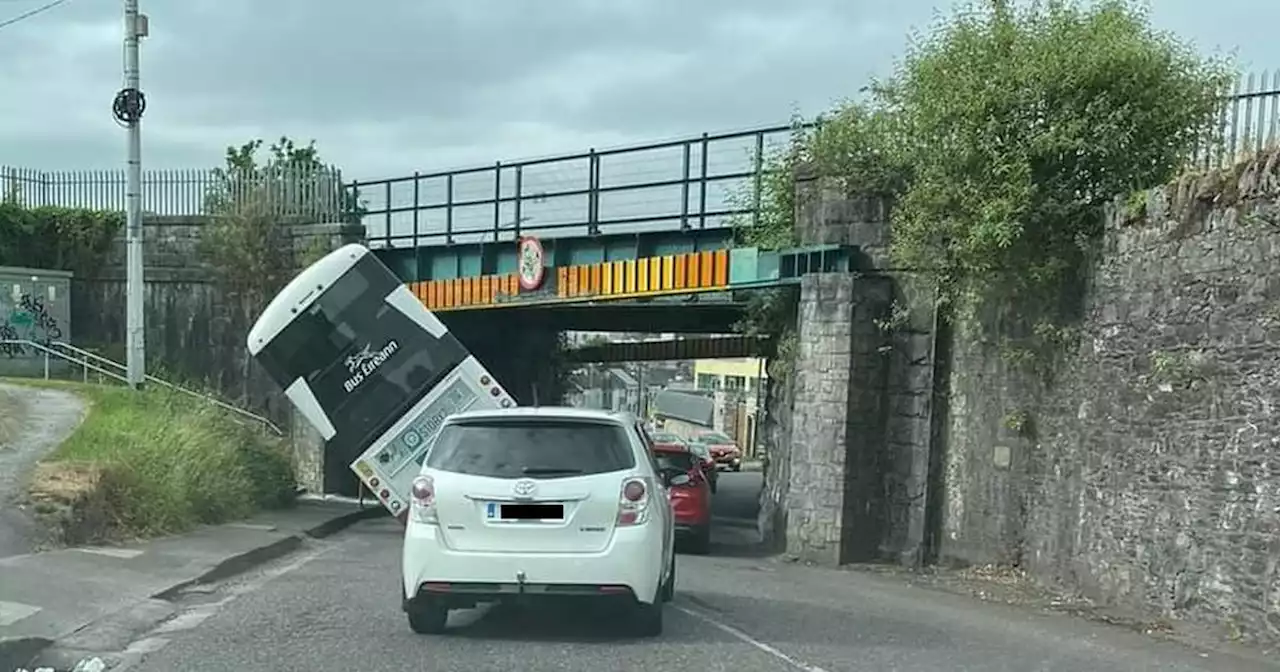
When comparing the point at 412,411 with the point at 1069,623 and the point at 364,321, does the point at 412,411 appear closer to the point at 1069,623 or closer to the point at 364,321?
the point at 364,321

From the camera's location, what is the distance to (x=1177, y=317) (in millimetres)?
12688

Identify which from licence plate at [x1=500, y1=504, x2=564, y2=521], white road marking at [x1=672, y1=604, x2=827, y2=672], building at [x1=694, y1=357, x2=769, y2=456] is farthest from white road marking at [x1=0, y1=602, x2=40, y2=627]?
building at [x1=694, y1=357, x2=769, y2=456]

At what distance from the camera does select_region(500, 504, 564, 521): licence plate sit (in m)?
9.23

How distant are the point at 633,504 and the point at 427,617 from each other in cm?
171

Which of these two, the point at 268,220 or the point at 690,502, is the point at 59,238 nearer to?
the point at 268,220

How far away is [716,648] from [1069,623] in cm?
438

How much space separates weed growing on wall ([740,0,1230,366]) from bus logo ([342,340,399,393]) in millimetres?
6803

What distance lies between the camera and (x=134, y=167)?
24.2 m

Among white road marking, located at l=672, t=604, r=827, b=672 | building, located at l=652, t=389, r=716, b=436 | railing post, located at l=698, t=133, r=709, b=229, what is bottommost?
building, located at l=652, t=389, r=716, b=436

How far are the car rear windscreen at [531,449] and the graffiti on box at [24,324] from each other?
2319 cm

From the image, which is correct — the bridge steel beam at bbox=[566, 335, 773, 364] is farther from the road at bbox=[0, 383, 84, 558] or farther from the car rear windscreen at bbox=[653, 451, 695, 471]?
the road at bbox=[0, 383, 84, 558]

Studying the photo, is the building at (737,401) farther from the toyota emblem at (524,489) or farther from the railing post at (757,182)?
the toyota emblem at (524,489)

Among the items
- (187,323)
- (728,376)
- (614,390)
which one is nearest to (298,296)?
(187,323)

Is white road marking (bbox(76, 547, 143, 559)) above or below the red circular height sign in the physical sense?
below
